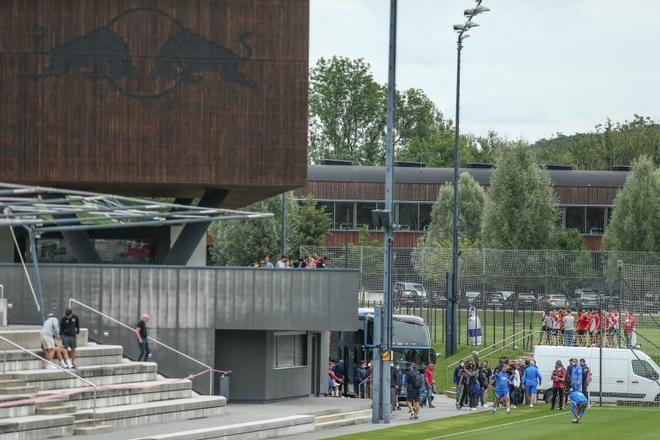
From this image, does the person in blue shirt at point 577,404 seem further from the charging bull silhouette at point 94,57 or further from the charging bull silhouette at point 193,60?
the charging bull silhouette at point 94,57

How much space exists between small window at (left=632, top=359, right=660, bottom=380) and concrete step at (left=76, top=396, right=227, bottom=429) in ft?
49.4

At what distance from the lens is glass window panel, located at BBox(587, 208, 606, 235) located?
302 feet

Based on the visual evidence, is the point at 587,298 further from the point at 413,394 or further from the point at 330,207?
the point at 330,207

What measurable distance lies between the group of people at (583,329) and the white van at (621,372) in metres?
4.30

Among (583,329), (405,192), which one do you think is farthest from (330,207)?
(583,329)

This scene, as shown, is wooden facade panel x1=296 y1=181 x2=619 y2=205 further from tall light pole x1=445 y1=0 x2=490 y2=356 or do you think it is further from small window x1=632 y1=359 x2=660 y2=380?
small window x1=632 y1=359 x2=660 y2=380

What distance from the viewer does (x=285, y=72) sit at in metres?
45.0

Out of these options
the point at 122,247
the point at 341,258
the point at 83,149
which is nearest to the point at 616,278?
the point at 341,258

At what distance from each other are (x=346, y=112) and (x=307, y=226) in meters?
45.2

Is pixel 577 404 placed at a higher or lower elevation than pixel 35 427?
lower

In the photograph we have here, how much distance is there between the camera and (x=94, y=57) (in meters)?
44.7

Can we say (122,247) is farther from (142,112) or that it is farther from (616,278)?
(616,278)

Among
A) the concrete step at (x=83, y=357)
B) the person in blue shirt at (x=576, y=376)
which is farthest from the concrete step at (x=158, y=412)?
the person in blue shirt at (x=576, y=376)

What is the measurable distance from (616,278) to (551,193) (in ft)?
82.5
